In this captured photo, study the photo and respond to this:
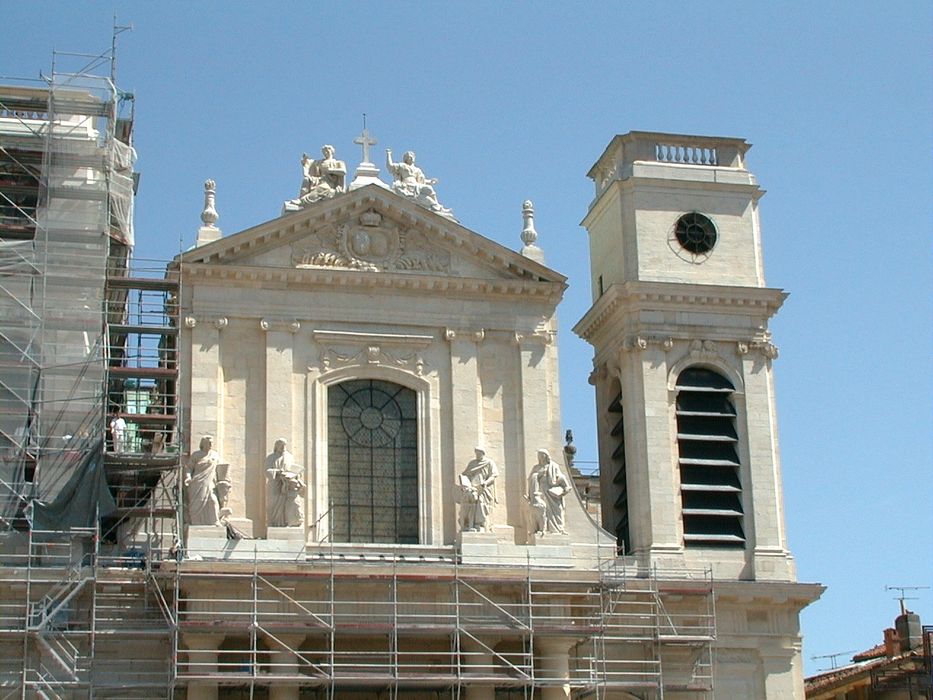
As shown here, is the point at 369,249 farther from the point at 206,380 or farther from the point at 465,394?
the point at 206,380

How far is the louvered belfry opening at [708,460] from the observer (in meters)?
36.5

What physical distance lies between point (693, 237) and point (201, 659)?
1383 centimetres

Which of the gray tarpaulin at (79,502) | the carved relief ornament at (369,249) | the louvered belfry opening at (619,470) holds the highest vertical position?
the carved relief ornament at (369,249)

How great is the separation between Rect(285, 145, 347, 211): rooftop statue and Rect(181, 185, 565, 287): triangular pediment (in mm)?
487

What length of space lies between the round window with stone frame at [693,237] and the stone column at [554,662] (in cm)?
919

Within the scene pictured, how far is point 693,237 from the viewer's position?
38250mm

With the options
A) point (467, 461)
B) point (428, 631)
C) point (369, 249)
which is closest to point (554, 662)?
point (428, 631)

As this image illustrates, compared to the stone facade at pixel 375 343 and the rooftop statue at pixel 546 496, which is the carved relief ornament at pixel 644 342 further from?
the rooftop statue at pixel 546 496

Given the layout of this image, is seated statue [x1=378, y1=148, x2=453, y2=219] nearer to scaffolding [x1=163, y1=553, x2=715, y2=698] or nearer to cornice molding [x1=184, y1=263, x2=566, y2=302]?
cornice molding [x1=184, y1=263, x2=566, y2=302]

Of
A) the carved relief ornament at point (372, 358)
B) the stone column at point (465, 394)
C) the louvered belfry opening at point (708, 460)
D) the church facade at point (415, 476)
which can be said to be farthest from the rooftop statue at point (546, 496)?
the louvered belfry opening at point (708, 460)

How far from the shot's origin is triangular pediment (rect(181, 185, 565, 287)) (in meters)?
35.0

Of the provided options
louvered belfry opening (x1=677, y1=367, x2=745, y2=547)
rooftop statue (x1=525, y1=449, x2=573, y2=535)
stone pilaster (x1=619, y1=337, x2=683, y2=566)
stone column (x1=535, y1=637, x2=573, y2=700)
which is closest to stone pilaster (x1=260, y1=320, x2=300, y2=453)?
rooftop statue (x1=525, y1=449, x2=573, y2=535)

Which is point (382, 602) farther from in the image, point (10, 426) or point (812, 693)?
point (812, 693)

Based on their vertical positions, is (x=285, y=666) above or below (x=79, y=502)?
below
